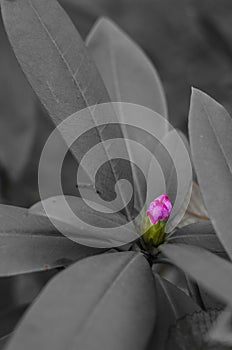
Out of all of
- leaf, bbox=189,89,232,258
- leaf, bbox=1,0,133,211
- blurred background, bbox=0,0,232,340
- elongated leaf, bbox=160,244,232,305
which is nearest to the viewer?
elongated leaf, bbox=160,244,232,305

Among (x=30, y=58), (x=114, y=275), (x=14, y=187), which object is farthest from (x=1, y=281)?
(x=114, y=275)

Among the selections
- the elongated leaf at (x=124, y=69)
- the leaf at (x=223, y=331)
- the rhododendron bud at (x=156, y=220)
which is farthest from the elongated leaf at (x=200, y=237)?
the elongated leaf at (x=124, y=69)

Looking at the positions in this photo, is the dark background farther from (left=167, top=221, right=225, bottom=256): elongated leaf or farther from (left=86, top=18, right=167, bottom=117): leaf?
(left=167, top=221, right=225, bottom=256): elongated leaf

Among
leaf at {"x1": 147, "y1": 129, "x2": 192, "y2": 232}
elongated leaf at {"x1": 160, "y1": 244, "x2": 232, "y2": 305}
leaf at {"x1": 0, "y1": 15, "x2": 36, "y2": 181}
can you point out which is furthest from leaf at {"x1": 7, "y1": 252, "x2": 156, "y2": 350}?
leaf at {"x1": 0, "y1": 15, "x2": 36, "y2": 181}

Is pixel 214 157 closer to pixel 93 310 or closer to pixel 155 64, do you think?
pixel 93 310

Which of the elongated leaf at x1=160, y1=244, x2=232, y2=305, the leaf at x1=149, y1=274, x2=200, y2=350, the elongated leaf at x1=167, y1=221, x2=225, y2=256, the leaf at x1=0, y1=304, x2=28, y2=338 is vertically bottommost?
the leaf at x1=0, y1=304, x2=28, y2=338

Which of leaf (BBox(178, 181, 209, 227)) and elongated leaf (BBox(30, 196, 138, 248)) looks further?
leaf (BBox(178, 181, 209, 227))

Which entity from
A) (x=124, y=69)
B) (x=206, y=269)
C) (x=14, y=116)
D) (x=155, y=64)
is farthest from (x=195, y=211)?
(x=155, y=64)
